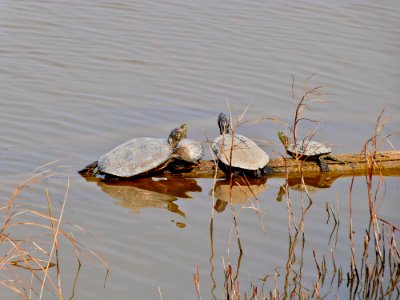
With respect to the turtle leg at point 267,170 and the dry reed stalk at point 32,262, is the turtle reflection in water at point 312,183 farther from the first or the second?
the dry reed stalk at point 32,262

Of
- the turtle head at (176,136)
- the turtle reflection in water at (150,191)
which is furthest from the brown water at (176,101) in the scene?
the turtle head at (176,136)

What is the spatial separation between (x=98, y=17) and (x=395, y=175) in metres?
5.90

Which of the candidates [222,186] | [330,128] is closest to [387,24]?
[330,128]

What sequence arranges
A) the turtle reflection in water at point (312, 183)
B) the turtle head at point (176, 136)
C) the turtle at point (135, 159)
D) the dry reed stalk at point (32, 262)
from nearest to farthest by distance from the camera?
the dry reed stalk at point (32, 262), the turtle at point (135, 159), the turtle reflection in water at point (312, 183), the turtle head at point (176, 136)

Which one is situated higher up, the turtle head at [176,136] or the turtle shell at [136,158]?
the turtle head at [176,136]

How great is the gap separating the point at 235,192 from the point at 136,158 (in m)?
0.93

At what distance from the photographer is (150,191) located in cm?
698

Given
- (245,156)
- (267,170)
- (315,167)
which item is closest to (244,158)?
(245,156)

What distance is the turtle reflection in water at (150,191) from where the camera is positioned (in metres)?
6.57

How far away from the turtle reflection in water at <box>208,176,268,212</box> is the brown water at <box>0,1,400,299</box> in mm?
54

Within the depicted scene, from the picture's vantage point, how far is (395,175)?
751 centimetres

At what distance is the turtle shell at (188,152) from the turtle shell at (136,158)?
85 mm

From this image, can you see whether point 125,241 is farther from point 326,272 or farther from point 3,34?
point 3,34

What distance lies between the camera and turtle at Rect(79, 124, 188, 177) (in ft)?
23.1
